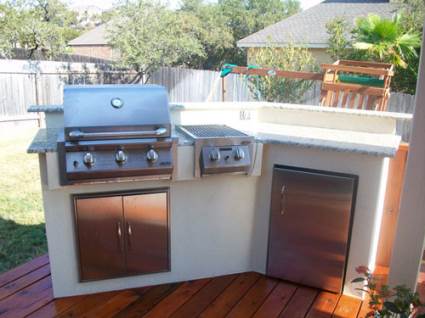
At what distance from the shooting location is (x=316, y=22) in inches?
414

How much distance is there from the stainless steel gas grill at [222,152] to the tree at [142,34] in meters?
9.24

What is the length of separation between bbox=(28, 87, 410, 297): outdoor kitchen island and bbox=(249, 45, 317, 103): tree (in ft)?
14.5

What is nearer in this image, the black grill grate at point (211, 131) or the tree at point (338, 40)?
the black grill grate at point (211, 131)

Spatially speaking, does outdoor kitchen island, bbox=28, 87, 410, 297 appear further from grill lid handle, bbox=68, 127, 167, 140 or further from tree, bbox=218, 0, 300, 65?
tree, bbox=218, 0, 300, 65

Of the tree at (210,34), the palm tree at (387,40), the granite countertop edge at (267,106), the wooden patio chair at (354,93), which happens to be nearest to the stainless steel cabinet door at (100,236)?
the granite countertop edge at (267,106)

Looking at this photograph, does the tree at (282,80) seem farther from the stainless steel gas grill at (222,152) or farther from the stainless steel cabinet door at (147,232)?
the stainless steel cabinet door at (147,232)

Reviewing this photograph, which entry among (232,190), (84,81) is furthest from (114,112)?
(84,81)

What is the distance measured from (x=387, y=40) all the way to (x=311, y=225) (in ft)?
18.8

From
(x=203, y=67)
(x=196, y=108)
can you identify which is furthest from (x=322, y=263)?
(x=203, y=67)

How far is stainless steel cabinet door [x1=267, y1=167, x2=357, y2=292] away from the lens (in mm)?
2264

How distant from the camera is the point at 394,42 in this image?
22.2 feet

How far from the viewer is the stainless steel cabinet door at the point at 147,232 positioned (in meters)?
2.25

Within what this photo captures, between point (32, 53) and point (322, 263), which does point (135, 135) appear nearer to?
point (322, 263)

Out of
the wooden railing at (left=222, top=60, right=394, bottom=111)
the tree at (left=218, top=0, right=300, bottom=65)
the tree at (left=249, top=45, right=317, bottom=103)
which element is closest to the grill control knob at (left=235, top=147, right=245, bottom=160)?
the wooden railing at (left=222, top=60, right=394, bottom=111)
